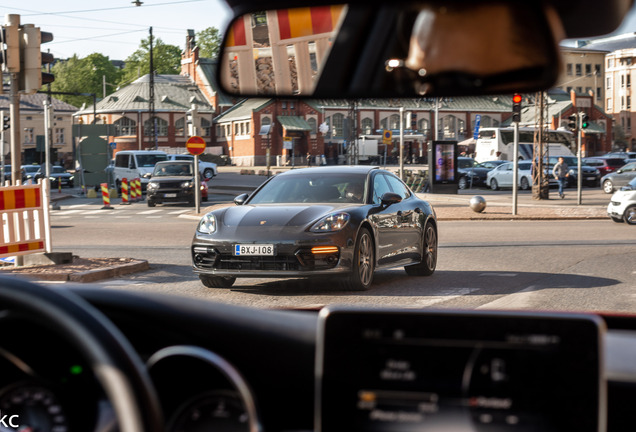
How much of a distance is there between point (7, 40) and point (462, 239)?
9.82 meters

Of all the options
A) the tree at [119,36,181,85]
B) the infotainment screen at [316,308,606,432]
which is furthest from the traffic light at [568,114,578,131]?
the tree at [119,36,181,85]

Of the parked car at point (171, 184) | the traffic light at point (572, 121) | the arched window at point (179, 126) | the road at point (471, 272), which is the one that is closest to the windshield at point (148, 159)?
the parked car at point (171, 184)

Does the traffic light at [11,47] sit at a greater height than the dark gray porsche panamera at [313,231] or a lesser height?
greater

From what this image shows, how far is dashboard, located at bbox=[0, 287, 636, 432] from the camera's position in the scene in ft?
6.95

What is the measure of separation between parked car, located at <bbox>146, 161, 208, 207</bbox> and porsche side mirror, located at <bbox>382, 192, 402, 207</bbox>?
2414cm

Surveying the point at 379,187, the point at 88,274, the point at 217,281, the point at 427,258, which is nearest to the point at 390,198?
the point at 379,187

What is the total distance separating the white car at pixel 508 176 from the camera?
48.5m

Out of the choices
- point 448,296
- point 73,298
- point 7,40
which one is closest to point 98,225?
point 7,40

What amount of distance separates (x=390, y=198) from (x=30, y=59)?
5.76 meters

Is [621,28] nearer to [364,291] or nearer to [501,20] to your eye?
[501,20]

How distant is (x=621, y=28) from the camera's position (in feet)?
6.71

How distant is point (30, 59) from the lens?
13.9 metres

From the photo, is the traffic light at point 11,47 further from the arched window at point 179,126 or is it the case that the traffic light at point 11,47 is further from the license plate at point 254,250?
the arched window at point 179,126

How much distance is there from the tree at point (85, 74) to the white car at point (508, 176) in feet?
252
